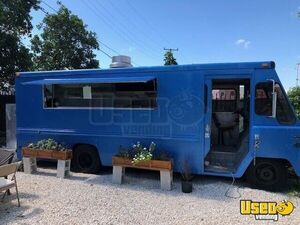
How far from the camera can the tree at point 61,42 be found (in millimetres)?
17797

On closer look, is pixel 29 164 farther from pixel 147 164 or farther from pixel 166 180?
pixel 166 180

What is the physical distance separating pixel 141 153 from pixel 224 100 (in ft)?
9.75

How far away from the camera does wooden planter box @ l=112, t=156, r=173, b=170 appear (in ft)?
21.7

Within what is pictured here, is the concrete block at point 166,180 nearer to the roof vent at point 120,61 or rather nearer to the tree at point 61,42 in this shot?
the roof vent at point 120,61

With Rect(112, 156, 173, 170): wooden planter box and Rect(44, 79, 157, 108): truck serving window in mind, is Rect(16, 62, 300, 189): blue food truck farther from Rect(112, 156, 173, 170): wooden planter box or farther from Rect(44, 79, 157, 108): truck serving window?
Rect(112, 156, 173, 170): wooden planter box

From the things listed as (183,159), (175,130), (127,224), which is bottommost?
(127,224)

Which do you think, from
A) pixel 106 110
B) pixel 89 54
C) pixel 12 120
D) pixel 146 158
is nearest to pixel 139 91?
pixel 106 110

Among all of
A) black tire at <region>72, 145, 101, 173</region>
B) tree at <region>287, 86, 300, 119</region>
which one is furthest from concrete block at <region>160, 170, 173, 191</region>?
tree at <region>287, 86, 300, 119</region>

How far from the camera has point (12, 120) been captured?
1032 cm

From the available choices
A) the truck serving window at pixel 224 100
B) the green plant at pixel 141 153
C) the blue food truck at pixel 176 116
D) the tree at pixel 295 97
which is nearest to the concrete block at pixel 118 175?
the green plant at pixel 141 153

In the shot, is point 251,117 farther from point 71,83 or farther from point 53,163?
point 53,163

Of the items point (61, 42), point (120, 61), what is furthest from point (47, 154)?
point (61, 42)

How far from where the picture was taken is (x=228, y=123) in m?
8.15

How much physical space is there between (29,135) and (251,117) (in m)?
5.65
